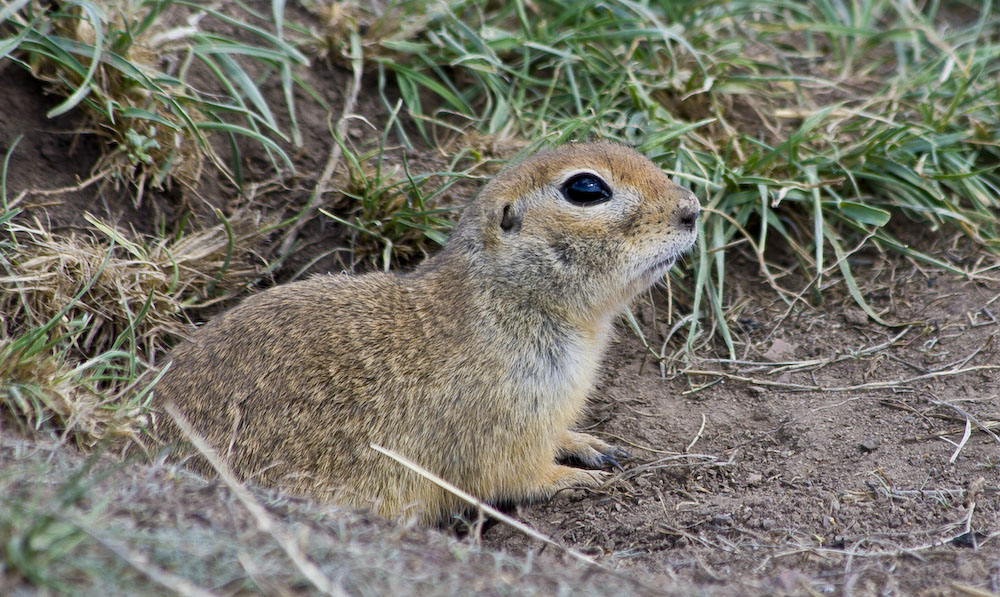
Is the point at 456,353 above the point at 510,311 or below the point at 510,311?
below

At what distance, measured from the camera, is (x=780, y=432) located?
15.5ft

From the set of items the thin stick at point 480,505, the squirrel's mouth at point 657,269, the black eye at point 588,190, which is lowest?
the thin stick at point 480,505

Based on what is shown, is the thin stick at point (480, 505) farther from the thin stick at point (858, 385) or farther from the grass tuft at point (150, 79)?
the grass tuft at point (150, 79)

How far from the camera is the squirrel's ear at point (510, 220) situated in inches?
176

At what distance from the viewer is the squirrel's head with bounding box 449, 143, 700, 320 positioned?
4.33 meters

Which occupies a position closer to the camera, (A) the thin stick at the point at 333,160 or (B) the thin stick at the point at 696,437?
(B) the thin stick at the point at 696,437

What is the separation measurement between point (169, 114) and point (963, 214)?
4.88 m

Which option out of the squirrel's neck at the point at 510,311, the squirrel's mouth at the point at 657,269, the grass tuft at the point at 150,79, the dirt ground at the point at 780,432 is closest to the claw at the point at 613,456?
the dirt ground at the point at 780,432

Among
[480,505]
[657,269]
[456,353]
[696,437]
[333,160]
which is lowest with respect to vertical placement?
[696,437]

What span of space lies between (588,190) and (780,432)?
163 cm

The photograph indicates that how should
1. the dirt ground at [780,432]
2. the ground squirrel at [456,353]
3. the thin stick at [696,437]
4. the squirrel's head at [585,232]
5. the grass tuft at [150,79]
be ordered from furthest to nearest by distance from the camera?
the grass tuft at [150,79]
the thin stick at [696,437]
the squirrel's head at [585,232]
the ground squirrel at [456,353]
the dirt ground at [780,432]

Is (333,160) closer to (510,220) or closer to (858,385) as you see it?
(510,220)

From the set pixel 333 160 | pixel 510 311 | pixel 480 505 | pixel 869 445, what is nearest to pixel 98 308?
pixel 333 160

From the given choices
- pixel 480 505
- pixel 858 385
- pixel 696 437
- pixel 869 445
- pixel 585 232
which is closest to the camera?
pixel 480 505
